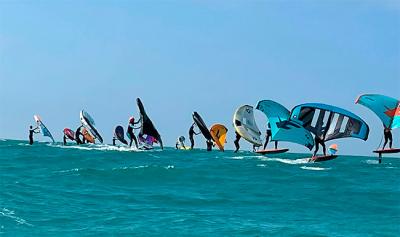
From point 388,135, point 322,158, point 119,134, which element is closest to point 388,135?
point 388,135

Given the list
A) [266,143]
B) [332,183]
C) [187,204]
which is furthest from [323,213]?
[266,143]

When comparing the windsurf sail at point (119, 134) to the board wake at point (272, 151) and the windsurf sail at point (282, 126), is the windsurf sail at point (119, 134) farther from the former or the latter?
the windsurf sail at point (282, 126)

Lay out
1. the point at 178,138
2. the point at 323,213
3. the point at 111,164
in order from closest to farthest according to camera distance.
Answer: the point at 323,213, the point at 111,164, the point at 178,138

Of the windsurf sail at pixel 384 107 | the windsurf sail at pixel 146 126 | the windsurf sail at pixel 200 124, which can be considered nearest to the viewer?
the windsurf sail at pixel 384 107

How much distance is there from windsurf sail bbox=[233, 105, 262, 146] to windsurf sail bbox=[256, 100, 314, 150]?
7.95m

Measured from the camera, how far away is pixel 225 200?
1897 cm

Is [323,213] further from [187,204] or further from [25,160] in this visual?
[25,160]

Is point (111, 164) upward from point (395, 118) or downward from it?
downward

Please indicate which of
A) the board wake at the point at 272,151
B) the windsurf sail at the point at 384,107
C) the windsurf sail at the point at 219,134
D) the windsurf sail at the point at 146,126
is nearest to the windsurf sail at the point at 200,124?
the windsurf sail at the point at 219,134

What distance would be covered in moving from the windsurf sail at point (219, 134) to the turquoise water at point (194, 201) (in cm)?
2124

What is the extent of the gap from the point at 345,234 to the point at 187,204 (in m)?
5.44

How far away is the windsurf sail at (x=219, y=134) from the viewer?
50.1 m

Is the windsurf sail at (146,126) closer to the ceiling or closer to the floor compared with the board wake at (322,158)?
closer to the ceiling

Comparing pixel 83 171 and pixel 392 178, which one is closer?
pixel 83 171
